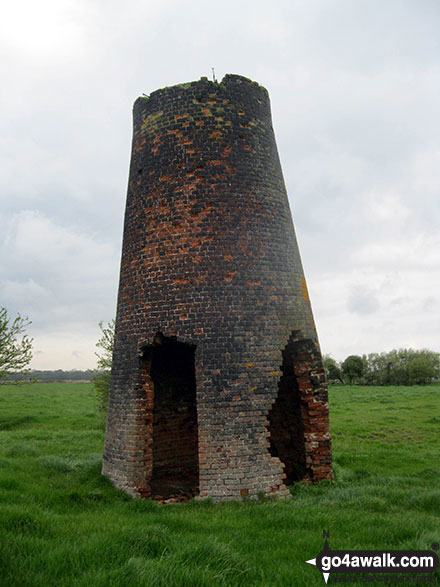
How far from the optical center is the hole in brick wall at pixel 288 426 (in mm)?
9844

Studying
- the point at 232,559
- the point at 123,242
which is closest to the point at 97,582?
the point at 232,559

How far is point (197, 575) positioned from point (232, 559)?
57cm

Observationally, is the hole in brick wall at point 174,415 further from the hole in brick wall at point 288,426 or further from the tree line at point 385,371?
the tree line at point 385,371

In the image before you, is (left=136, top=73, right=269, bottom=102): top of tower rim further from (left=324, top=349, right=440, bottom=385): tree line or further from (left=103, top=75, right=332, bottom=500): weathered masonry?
(left=324, top=349, right=440, bottom=385): tree line

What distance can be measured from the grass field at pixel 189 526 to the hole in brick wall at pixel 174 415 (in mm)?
1753

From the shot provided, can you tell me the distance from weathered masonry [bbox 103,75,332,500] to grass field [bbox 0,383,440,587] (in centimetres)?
83

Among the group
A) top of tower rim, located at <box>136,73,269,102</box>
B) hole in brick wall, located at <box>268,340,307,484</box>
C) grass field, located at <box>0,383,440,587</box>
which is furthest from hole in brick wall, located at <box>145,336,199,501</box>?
top of tower rim, located at <box>136,73,269,102</box>

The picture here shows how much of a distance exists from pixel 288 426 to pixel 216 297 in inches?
160

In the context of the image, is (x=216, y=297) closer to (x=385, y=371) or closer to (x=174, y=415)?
(x=174, y=415)

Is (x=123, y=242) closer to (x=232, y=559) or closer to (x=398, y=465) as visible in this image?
(x=232, y=559)

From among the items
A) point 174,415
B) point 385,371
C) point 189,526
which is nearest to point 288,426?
point 174,415

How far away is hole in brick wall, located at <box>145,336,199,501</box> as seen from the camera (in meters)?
10.5

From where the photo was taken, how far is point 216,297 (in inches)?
324

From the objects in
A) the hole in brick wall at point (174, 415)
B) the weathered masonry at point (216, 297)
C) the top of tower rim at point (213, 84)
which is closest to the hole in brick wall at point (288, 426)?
the weathered masonry at point (216, 297)
